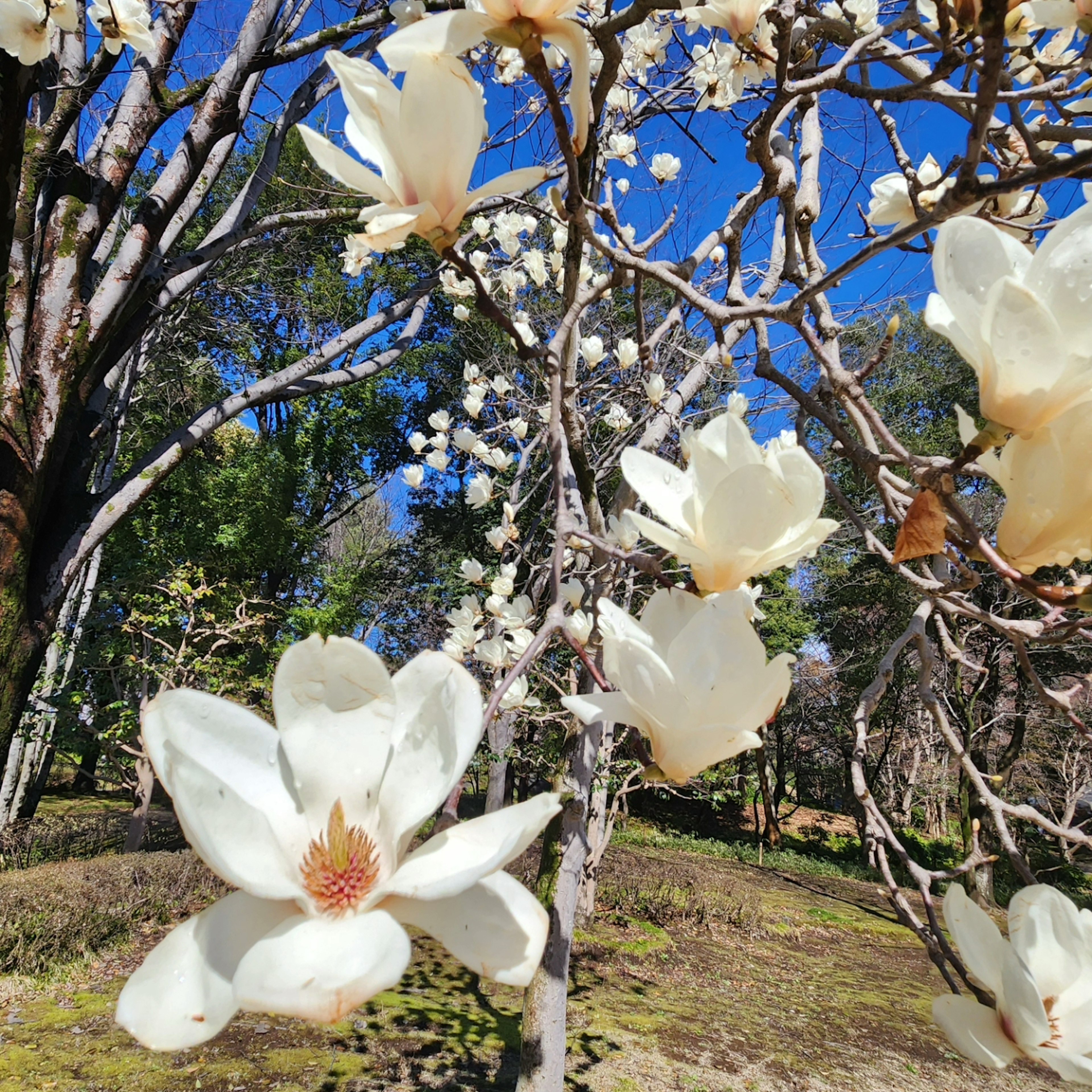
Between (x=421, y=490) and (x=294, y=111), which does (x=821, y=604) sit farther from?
(x=294, y=111)

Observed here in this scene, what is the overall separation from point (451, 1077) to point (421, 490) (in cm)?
855

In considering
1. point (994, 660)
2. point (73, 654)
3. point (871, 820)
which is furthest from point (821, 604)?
point (871, 820)

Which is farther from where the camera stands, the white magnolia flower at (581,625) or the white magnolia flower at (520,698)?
the white magnolia flower at (520,698)

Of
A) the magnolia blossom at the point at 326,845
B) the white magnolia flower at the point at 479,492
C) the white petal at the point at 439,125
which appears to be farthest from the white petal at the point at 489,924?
the white magnolia flower at the point at 479,492

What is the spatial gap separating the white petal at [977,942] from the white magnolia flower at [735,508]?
0.85ft

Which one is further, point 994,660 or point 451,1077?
point 994,660

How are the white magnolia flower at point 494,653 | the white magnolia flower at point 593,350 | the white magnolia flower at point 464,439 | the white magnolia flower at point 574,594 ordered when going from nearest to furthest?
the white magnolia flower at point 574,594, the white magnolia flower at point 494,653, the white magnolia flower at point 464,439, the white magnolia flower at point 593,350

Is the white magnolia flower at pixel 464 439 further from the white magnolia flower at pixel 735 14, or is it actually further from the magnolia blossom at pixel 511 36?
the magnolia blossom at pixel 511 36

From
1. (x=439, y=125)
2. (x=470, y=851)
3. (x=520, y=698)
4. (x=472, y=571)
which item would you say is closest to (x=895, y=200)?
(x=439, y=125)

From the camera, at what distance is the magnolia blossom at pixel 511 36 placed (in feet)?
1.55

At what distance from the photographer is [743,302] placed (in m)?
0.84

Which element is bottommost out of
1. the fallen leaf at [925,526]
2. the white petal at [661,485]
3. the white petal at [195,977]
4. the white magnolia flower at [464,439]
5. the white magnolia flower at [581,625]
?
the white petal at [195,977]

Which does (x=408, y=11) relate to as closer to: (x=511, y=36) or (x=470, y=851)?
(x=511, y=36)

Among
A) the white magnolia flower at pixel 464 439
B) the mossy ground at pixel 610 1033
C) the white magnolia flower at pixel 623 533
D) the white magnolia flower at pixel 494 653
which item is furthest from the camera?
the mossy ground at pixel 610 1033
